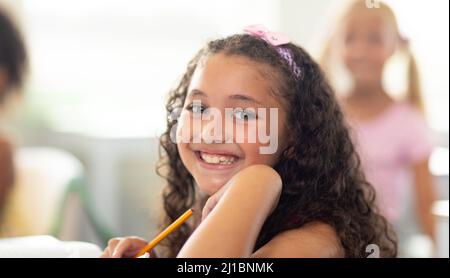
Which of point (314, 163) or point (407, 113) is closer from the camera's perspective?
point (314, 163)

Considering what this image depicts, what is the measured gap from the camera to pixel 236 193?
668mm

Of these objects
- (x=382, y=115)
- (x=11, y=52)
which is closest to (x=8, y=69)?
(x=11, y=52)

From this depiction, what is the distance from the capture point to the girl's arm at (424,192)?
4.54 feet

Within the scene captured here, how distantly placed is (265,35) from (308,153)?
156 mm

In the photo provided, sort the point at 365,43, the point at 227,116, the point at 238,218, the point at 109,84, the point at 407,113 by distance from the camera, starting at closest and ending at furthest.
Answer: the point at 238,218 < the point at 227,116 < the point at 365,43 < the point at 407,113 < the point at 109,84

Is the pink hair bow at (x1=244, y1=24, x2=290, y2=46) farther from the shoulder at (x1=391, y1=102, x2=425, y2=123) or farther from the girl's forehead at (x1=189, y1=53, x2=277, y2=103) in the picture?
the shoulder at (x1=391, y1=102, x2=425, y2=123)

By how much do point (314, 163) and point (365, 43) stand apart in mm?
593

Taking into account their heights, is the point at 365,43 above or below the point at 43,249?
above

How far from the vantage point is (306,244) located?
0.71 meters

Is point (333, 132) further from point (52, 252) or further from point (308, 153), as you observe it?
point (52, 252)

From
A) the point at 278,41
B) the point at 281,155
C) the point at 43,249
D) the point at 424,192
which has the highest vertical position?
the point at 278,41

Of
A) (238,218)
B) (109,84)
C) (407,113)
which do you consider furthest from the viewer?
(109,84)

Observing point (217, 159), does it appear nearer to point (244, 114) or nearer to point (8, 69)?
point (244, 114)

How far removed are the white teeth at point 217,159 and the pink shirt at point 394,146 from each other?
23.6 inches
